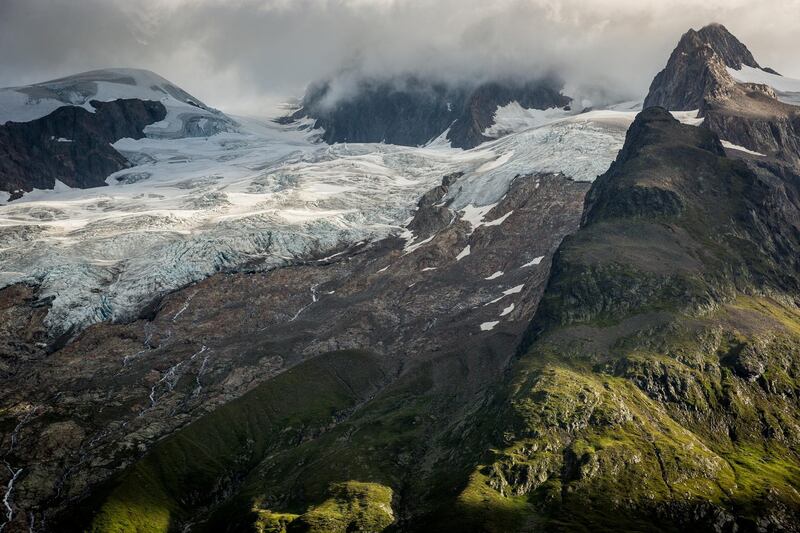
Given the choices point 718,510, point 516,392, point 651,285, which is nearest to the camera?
point 718,510

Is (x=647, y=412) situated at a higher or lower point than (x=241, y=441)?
higher

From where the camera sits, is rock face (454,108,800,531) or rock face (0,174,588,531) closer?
rock face (454,108,800,531)

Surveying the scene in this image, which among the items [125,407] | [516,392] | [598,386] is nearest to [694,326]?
[598,386]

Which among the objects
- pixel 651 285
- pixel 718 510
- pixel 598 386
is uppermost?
pixel 651 285

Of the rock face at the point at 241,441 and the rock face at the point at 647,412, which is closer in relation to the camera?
Answer: the rock face at the point at 647,412

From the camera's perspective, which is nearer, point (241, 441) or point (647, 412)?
point (647, 412)

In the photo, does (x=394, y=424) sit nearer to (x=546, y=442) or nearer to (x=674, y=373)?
(x=546, y=442)

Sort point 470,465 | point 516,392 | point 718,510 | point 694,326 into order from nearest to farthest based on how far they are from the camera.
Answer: point 718,510 < point 470,465 < point 516,392 < point 694,326

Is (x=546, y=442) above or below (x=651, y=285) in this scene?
below
